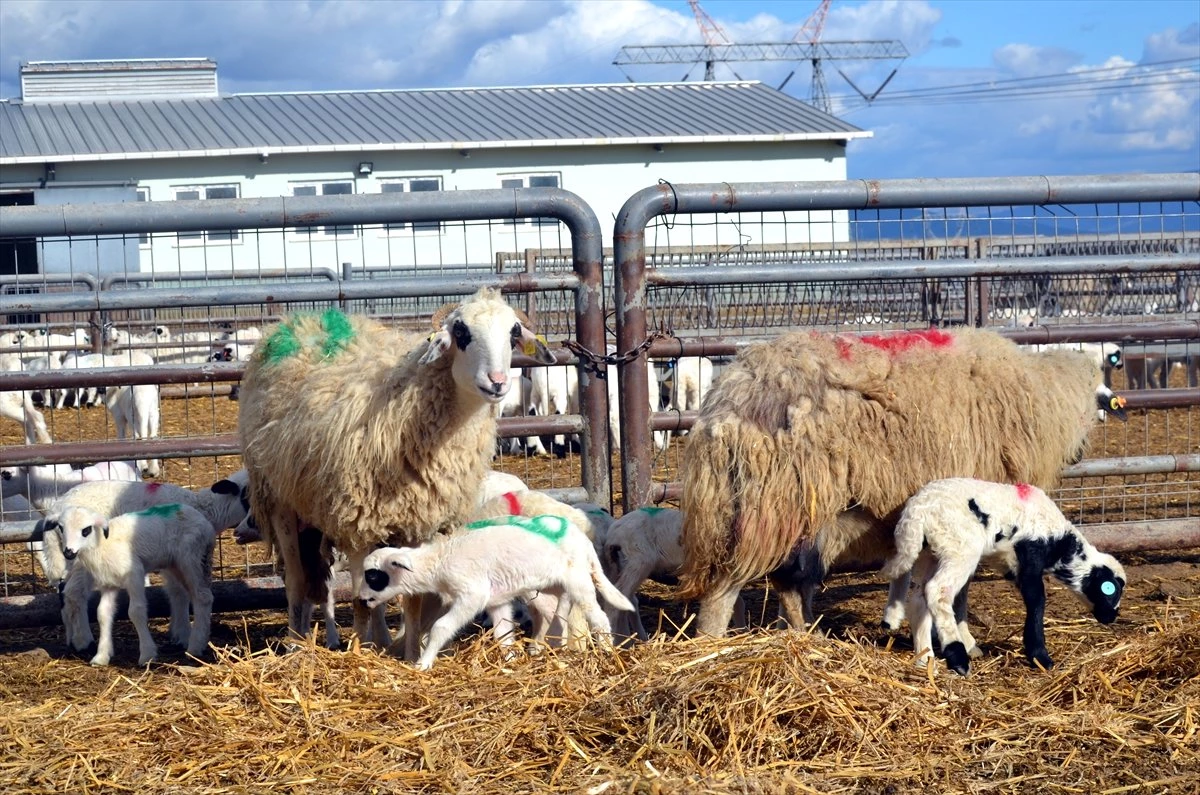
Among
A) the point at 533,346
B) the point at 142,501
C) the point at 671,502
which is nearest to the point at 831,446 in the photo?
the point at 533,346

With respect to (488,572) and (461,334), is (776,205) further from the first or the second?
(488,572)

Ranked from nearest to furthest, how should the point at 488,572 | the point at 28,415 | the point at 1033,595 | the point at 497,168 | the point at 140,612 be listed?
the point at 488,572 < the point at 1033,595 < the point at 140,612 < the point at 28,415 < the point at 497,168

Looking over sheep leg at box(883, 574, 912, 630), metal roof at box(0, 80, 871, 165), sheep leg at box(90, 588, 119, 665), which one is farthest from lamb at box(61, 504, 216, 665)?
metal roof at box(0, 80, 871, 165)

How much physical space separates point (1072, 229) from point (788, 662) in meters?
3.97

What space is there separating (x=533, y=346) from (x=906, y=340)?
5.13 feet

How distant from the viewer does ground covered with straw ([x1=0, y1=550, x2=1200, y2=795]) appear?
3.63 m

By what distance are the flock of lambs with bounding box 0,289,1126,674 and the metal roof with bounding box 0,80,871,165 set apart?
23.4 meters

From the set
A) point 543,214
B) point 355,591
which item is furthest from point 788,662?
point 543,214

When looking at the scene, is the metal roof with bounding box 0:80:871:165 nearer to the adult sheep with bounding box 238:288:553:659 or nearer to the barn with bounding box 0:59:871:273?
the barn with bounding box 0:59:871:273

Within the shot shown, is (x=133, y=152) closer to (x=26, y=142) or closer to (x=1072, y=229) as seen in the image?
(x=26, y=142)

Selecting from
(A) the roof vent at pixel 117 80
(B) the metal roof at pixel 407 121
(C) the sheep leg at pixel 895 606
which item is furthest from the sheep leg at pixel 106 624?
(A) the roof vent at pixel 117 80

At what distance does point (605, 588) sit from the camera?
491 centimetres

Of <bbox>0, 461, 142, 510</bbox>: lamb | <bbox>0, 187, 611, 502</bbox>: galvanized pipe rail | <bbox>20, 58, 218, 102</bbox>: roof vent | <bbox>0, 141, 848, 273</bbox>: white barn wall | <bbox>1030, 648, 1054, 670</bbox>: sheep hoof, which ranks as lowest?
<bbox>1030, 648, 1054, 670</bbox>: sheep hoof

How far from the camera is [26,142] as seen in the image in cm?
2775
